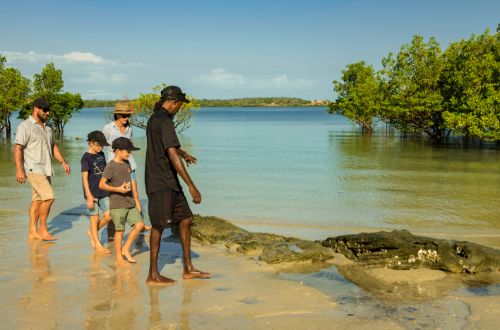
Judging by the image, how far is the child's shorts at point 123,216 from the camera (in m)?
6.29

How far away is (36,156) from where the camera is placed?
725cm

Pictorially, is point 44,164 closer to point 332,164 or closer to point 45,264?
point 45,264

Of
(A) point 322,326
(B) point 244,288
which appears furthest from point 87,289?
(A) point 322,326

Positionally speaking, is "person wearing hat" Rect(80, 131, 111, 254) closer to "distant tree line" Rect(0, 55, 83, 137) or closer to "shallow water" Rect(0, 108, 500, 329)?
Answer: "shallow water" Rect(0, 108, 500, 329)

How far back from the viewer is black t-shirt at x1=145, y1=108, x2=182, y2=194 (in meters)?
5.14

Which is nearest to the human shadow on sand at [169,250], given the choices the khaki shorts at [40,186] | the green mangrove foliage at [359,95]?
the khaki shorts at [40,186]

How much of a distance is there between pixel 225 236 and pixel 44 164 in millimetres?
2837

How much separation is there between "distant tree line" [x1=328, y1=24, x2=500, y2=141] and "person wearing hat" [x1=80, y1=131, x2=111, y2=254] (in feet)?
81.1

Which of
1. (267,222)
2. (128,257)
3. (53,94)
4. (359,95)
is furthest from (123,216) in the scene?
(359,95)

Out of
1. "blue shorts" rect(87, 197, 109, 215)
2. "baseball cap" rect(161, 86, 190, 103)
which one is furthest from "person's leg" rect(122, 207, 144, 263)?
"baseball cap" rect(161, 86, 190, 103)

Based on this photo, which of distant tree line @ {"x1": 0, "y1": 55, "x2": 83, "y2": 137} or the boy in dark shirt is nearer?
the boy in dark shirt

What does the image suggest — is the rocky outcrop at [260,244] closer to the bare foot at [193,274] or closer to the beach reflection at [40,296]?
the bare foot at [193,274]

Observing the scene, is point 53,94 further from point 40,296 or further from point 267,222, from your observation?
point 40,296

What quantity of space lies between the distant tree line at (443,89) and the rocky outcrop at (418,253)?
74.5 ft
